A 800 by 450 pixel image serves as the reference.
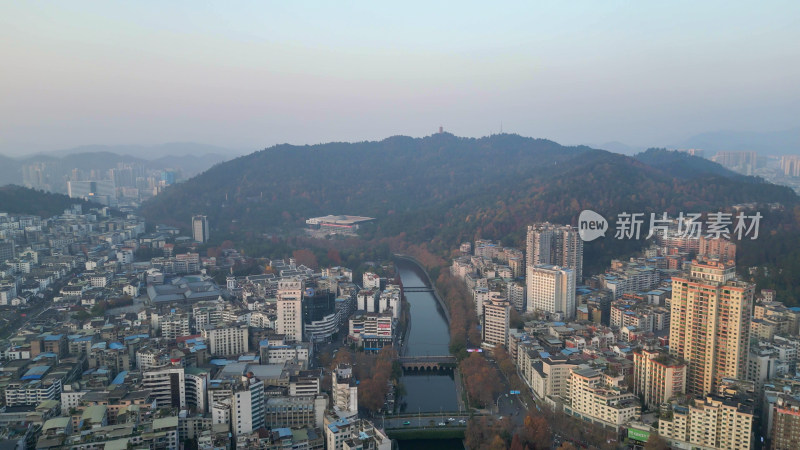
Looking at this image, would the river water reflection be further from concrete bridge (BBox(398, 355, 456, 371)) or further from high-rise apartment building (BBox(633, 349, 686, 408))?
high-rise apartment building (BBox(633, 349, 686, 408))

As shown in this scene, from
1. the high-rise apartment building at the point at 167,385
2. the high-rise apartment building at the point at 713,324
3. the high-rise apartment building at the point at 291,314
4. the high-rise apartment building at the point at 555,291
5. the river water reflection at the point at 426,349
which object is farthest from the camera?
the high-rise apartment building at the point at 555,291

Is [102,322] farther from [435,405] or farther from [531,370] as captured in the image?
[531,370]

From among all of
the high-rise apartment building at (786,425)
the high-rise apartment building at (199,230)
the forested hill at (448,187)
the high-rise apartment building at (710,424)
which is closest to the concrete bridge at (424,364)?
the high-rise apartment building at (710,424)

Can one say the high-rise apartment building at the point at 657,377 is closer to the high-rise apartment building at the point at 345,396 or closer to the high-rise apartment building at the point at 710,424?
the high-rise apartment building at the point at 710,424

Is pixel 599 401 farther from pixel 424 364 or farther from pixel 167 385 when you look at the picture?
pixel 167 385

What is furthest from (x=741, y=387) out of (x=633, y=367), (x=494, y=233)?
(x=494, y=233)

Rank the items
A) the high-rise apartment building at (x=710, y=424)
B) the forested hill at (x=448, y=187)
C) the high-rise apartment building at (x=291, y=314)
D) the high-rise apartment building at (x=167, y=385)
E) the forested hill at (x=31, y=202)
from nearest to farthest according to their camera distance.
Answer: the high-rise apartment building at (x=710, y=424)
the high-rise apartment building at (x=167, y=385)
the high-rise apartment building at (x=291, y=314)
the forested hill at (x=31, y=202)
the forested hill at (x=448, y=187)

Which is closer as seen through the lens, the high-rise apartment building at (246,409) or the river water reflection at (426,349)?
the high-rise apartment building at (246,409)

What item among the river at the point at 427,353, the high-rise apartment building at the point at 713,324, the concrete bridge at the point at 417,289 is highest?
the high-rise apartment building at the point at 713,324

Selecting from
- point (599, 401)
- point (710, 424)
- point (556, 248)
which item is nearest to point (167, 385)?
point (599, 401)
